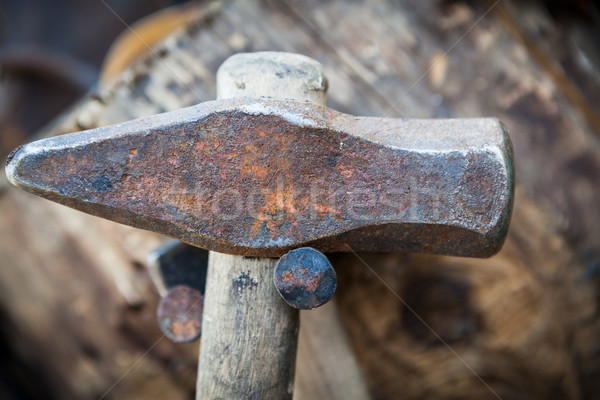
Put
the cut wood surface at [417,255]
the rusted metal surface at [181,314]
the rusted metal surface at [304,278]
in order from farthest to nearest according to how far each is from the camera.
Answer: the cut wood surface at [417,255] < the rusted metal surface at [181,314] < the rusted metal surface at [304,278]

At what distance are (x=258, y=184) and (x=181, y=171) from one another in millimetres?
105

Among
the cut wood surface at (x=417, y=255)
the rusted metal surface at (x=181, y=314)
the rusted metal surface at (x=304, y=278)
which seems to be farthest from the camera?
the cut wood surface at (x=417, y=255)

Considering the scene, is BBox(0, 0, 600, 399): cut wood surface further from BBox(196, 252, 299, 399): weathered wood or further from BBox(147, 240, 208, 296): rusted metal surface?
BBox(196, 252, 299, 399): weathered wood

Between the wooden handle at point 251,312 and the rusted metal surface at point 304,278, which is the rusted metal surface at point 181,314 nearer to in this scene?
the wooden handle at point 251,312

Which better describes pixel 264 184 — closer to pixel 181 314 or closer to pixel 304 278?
pixel 304 278

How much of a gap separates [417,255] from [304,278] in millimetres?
497

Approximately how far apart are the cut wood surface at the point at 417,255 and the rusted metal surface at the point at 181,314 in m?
0.25

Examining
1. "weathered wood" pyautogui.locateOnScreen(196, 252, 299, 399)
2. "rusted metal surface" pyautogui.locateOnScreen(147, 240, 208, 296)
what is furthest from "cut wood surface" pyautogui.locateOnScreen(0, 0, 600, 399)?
"weathered wood" pyautogui.locateOnScreen(196, 252, 299, 399)

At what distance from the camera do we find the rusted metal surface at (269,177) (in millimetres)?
590

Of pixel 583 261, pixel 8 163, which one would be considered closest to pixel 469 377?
pixel 583 261

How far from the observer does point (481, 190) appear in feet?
1.99

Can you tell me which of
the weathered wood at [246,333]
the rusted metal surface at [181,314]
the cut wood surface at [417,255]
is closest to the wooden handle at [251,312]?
the weathered wood at [246,333]

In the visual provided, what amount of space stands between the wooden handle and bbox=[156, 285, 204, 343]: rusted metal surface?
0.10 m

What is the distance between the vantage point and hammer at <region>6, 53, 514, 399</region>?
59 centimetres
